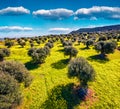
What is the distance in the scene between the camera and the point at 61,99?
7712cm

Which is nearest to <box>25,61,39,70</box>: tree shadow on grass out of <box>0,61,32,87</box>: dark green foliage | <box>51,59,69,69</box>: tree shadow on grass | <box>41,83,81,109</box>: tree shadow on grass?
<box>51,59,69,69</box>: tree shadow on grass

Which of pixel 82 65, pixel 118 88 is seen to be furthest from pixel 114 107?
pixel 82 65

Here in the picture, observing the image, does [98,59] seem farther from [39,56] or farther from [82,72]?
[82,72]

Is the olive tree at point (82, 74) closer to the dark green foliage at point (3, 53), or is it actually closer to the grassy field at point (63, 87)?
the grassy field at point (63, 87)

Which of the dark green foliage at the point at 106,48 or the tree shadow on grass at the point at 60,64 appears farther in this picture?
the dark green foliage at the point at 106,48

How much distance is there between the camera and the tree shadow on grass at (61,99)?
243ft

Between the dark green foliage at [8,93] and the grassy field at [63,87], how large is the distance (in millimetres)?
9736

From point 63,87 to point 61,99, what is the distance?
8.71 metres

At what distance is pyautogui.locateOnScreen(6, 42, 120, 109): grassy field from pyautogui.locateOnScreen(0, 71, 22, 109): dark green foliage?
31.9 ft

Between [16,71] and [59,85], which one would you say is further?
[59,85]

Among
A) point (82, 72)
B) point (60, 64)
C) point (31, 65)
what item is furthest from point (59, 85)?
point (31, 65)

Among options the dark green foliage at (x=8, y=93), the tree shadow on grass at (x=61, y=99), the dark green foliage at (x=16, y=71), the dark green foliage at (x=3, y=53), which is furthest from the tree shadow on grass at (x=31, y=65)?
the dark green foliage at (x=8, y=93)

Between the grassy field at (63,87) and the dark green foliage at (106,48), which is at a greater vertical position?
the dark green foliage at (106,48)

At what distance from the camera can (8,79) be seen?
64.2 m
